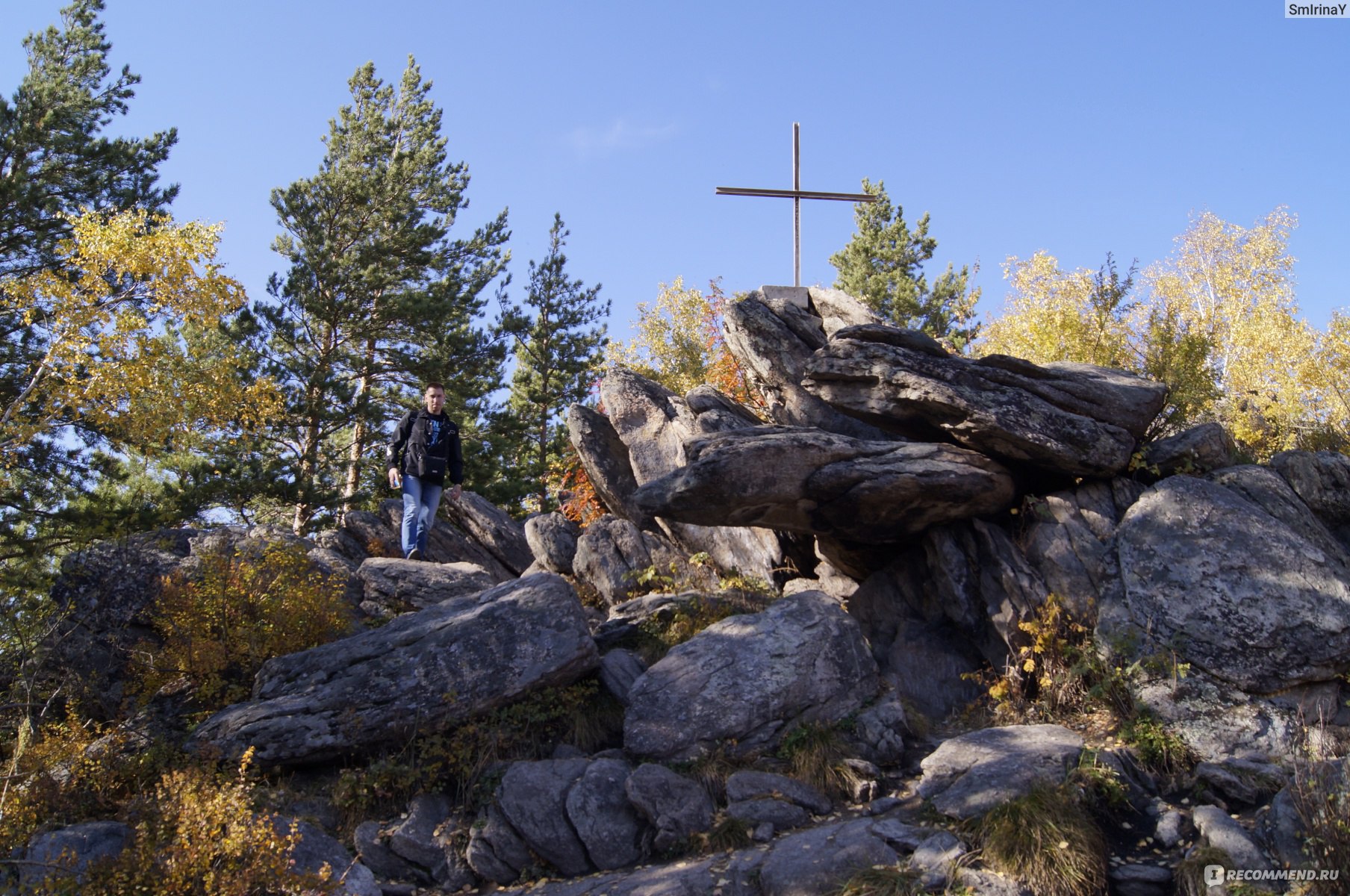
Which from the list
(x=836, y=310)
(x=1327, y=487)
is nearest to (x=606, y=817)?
(x=1327, y=487)

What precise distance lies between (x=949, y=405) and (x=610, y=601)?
590 centimetres

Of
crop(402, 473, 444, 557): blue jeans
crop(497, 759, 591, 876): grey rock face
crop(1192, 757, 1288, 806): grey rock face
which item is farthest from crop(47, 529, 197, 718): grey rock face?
crop(1192, 757, 1288, 806): grey rock face

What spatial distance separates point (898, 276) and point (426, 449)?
104 feet

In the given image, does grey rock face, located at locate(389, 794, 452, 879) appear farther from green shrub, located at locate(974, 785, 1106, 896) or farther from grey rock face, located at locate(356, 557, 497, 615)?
green shrub, located at locate(974, 785, 1106, 896)

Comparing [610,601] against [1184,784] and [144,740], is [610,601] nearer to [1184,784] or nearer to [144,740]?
[144,740]

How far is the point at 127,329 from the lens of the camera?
13.4m

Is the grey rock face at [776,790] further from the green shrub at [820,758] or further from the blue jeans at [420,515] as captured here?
the blue jeans at [420,515]

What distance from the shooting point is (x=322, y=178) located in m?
26.3

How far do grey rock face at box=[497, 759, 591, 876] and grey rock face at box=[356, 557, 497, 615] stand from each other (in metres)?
4.35

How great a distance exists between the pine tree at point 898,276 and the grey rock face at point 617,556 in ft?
85.3

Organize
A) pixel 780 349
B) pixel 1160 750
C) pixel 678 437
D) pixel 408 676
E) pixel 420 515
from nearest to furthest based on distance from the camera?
1. pixel 1160 750
2. pixel 408 676
3. pixel 420 515
4. pixel 678 437
5. pixel 780 349

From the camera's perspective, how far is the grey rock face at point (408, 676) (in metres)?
9.68

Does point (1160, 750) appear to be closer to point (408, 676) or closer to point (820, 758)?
point (820, 758)

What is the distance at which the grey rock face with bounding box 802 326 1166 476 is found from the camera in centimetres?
1198
